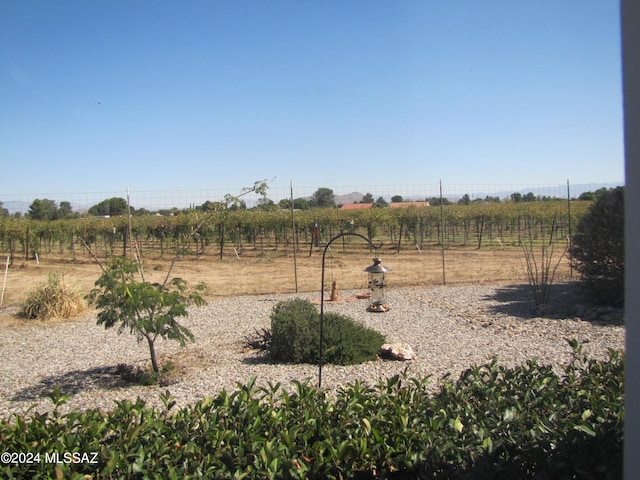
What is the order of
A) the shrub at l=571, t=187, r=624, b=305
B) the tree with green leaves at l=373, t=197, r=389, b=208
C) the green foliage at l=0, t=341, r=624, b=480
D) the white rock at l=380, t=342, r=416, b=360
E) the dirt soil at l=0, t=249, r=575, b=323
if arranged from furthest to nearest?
the tree with green leaves at l=373, t=197, r=389, b=208
the dirt soil at l=0, t=249, r=575, b=323
the shrub at l=571, t=187, r=624, b=305
the white rock at l=380, t=342, r=416, b=360
the green foliage at l=0, t=341, r=624, b=480

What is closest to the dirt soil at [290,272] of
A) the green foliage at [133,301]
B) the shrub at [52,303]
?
the shrub at [52,303]

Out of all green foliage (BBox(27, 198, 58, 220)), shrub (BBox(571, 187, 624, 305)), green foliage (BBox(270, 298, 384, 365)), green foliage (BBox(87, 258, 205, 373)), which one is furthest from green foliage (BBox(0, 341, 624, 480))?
green foliage (BBox(27, 198, 58, 220))

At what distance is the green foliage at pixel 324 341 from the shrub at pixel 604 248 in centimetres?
487

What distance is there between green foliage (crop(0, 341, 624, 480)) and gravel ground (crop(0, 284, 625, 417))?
1.87 m

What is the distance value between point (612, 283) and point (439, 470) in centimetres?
796

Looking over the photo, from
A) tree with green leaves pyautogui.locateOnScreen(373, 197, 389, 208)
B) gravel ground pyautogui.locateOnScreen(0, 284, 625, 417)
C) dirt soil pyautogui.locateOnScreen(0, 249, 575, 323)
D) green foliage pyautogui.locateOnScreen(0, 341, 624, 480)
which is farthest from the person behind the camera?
tree with green leaves pyautogui.locateOnScreen(373, 197, 389, 208)

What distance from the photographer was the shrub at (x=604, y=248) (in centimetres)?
843

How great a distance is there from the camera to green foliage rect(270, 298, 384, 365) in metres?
5.99

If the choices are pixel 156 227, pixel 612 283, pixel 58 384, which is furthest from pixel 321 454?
pixel 156 227

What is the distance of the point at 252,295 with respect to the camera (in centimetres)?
1199

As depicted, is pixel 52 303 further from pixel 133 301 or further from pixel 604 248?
pixel 604 248

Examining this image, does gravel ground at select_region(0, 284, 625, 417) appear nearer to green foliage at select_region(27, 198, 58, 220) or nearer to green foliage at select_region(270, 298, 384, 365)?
green foliage at select_region(270, 298, 384, 365)

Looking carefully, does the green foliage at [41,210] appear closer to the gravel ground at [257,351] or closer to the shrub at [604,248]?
the gravel ground at [257,351]

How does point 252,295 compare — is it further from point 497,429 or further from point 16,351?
point 497,429
